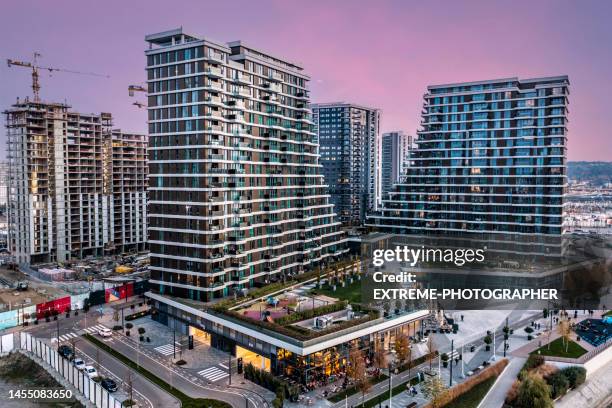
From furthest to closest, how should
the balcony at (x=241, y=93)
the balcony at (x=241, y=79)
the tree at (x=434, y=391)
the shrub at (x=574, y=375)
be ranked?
the balcony at (x=241, y=93) → the balcony at (x=241, y=79) → the shrub at (x=574, y=375) → the tree at (x=434, y=391)

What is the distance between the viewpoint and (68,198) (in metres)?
132

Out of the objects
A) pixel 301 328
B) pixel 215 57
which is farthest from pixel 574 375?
pixel 215 57

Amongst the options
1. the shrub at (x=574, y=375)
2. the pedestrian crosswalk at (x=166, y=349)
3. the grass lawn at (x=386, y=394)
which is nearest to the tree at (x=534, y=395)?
the shrub at (x=574, y=375)

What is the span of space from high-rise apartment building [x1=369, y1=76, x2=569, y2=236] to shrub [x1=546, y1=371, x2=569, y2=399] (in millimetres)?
50742

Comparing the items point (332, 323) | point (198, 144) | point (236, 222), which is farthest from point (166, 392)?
point (198, 144)

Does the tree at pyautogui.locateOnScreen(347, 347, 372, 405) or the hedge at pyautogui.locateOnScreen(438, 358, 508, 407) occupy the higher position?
the tree at pyautogui.locateOnScreen(347, 347, 372, 405)

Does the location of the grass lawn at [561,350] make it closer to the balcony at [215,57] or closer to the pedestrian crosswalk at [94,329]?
the balcony at [215,57]

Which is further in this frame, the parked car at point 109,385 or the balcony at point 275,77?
the balcony at point 275,77

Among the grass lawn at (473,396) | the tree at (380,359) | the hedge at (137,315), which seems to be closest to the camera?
the grass lawn at (473,396)

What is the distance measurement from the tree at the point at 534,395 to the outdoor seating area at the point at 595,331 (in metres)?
22.7

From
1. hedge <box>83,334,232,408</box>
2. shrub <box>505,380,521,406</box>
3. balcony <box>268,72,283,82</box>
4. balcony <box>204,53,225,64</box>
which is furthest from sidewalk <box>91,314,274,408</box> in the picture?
balcony <box>268,72,283,82</box>

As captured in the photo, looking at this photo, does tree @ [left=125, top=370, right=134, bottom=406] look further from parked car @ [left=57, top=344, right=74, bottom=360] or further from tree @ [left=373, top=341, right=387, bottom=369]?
tree @ [left=373, top=341, right=387, bottom=369]

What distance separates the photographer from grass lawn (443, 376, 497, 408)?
173 feet

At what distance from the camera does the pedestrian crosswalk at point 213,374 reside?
58156 mm
